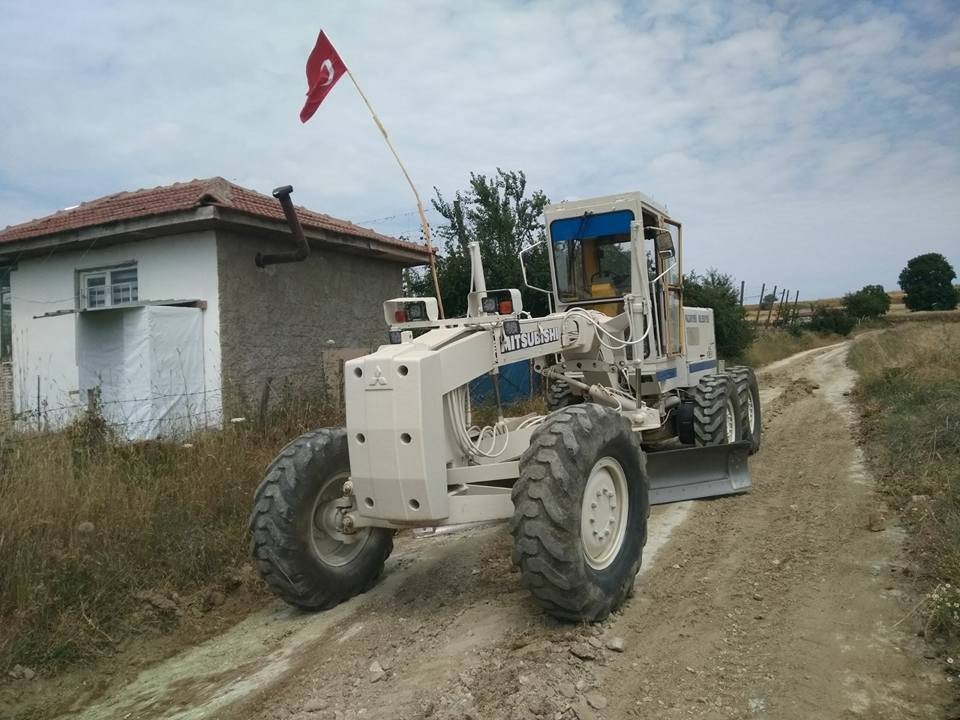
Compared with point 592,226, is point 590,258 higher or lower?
lower

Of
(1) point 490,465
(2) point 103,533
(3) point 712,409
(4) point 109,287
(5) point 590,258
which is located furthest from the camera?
(4) point 109,287

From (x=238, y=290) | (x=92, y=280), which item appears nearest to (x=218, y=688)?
(x=238, y=290)

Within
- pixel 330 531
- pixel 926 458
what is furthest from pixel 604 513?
pixel 926 458

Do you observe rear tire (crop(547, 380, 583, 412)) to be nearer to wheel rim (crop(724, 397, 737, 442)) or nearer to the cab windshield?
the cab windshield

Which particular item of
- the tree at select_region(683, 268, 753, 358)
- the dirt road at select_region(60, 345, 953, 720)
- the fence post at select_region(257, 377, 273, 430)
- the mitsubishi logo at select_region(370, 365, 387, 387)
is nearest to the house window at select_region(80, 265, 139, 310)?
the fence post at select_region(257, 377, 273, 430)

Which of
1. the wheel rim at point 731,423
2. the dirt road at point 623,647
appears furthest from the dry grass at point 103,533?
the wheel rim at point 731,423

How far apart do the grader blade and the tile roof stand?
6548mm

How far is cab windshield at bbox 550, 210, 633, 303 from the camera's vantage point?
7418 millimetres

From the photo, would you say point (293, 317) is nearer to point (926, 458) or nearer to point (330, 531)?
point (330, 531)

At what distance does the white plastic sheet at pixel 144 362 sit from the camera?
979 cm

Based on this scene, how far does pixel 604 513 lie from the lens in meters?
4.54

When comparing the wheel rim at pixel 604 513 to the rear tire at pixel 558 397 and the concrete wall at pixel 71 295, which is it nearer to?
the rear tire at pixel 558 397

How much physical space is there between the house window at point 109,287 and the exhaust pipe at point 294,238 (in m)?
1.98

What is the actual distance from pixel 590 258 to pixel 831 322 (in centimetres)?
4130
